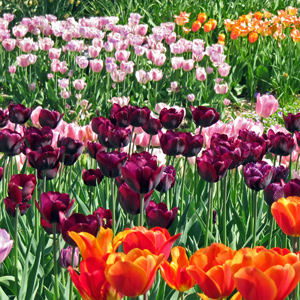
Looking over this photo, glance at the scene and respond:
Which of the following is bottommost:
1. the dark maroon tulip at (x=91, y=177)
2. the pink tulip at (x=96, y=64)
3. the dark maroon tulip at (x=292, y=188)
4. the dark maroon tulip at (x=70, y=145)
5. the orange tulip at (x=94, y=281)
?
the pink tulip at (x=96, y=64)

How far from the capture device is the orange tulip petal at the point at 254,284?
87 centimetres

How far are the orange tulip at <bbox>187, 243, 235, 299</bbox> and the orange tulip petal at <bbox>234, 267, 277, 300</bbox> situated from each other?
6 cm

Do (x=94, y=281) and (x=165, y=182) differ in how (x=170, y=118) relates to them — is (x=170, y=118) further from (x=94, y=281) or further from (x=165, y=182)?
(x=94, y=281)

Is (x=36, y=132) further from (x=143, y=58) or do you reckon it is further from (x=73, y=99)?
(x=143, y=58)

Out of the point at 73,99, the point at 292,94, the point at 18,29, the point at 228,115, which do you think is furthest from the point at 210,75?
the point at 18,29

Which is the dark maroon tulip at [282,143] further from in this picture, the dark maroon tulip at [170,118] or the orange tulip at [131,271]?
the orange tulip at [131,271]

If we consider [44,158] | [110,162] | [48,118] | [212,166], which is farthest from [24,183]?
[48,118]

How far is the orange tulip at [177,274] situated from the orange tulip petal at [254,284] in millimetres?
208

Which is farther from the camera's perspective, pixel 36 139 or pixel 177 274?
pixel 36 139

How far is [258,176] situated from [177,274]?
0.68 m

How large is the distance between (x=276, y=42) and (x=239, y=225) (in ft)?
15.0

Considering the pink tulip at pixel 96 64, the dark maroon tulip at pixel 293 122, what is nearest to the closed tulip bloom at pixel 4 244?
the dark maroon tulip at pixel 293 122

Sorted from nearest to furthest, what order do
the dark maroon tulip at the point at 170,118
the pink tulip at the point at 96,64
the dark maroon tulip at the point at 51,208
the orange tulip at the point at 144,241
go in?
the orange tulip at the point at 144,241
the dark maroon tulip at the point at 51,208
the dark maroon tulip at the point at 170,118
the pink tulip at the point at 96,64

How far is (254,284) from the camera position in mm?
877
